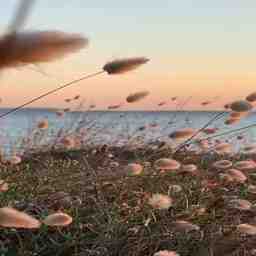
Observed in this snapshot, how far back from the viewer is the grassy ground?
7.52 ft

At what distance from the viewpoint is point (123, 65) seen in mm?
1562

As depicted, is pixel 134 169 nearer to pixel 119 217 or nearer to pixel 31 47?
pixel 119 217

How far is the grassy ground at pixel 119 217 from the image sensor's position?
229cm

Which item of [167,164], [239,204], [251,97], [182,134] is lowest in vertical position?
[239,204]

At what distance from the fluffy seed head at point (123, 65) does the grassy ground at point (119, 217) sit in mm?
827

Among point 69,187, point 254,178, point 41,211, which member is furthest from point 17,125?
point 41,211

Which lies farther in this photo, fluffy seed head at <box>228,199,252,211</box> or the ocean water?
the ocean water

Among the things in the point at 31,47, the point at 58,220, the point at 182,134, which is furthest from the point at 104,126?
the point at 31,47

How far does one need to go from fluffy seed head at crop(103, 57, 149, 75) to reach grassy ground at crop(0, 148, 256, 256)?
83 cm

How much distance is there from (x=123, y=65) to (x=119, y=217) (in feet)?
3.76

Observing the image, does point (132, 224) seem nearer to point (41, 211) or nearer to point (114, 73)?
point (41, 211)

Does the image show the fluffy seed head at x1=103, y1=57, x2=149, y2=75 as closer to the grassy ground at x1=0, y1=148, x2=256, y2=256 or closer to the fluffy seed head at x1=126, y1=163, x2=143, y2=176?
the grassy ground at x1=0, y1=148, x2=256, y2=256

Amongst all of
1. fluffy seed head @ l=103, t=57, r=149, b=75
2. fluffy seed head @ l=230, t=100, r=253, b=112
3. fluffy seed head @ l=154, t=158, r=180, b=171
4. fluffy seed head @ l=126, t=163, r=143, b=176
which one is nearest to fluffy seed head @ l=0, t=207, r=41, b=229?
fluffy seed head @ l=103, t=57, r=149, b=75

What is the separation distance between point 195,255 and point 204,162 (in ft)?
11.4
